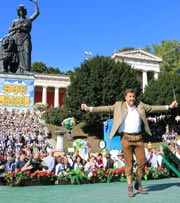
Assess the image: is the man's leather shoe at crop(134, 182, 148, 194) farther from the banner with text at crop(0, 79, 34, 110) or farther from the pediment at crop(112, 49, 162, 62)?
the pediment at crop(112, 49, 162, 62)

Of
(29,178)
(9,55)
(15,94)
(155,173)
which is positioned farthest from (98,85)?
(29,178)

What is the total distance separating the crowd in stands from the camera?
9.76 metres

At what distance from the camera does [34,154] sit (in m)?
11.9

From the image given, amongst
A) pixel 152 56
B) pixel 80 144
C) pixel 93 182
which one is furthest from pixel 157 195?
pixel 152 56

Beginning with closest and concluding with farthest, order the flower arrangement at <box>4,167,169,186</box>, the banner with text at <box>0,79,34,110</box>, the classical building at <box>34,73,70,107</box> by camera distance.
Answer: the flower arrangement at <box>4,167,169,186</box> → the banner with text at <box>0,79,34,110</box> → the classical building at <box>34,73,70,107</box>

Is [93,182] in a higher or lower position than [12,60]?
lower

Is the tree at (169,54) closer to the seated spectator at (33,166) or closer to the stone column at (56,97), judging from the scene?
the stone column at (56,97)

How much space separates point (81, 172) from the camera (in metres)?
8.57

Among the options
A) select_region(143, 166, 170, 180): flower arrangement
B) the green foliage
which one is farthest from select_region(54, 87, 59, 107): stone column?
select_region(143, 166, 170, 180): flower arrangement

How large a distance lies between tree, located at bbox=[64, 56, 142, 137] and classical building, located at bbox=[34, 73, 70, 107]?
26102 millimetres

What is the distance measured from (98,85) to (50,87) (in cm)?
3231

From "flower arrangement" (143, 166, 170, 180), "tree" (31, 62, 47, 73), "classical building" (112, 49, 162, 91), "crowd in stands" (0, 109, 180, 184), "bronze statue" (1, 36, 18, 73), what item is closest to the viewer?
"flower arrangement" (143, 166, 170, 180)

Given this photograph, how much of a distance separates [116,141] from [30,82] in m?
12.5

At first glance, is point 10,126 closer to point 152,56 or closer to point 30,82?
point 30,82
